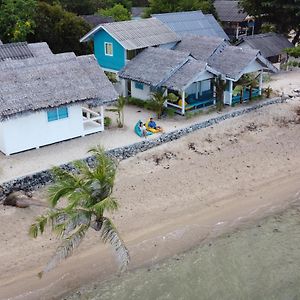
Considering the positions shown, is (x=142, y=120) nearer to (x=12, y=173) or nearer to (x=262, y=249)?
(x=12, y=173)

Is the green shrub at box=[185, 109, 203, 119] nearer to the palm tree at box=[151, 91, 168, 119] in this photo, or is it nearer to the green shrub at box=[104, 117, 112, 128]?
the palm tree at box=[151, 91, 168, 119]

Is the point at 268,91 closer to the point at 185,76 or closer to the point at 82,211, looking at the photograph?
the point at 185,76

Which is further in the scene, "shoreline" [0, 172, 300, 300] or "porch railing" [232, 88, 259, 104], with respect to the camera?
"porch railing" [232, 88, 259, 104]

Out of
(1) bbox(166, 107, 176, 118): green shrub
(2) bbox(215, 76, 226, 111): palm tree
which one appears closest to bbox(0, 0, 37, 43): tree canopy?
(1) bbox(166, 107, 176, 118): green shrub

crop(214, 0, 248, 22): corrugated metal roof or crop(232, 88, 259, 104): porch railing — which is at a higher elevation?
crop(214, 0, 248, 22): corrugated metal roof

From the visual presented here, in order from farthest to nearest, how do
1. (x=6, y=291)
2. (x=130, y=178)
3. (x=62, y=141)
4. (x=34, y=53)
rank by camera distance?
(x=34, y=53) < (x=62, y=141) < (x=130, y=178) < (x=6, y=291)

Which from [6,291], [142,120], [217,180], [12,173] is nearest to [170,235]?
[217,180]
